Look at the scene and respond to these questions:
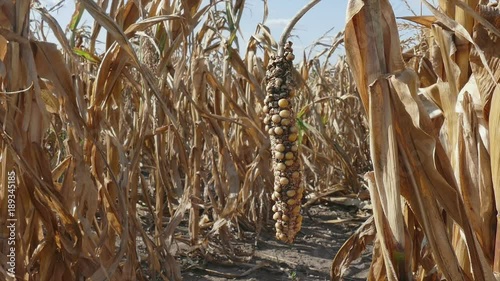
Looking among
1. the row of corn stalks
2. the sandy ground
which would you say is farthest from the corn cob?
the sandy ground

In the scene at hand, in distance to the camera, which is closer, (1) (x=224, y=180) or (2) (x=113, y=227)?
(2) (x=113, y=227)

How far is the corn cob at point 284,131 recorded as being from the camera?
3.75ft

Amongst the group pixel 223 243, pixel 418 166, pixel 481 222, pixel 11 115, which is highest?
pixel 11 115

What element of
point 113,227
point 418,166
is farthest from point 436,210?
point 113,227

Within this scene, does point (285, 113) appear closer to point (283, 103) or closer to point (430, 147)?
point (283, 103)

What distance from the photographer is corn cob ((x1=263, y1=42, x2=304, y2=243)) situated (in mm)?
1144

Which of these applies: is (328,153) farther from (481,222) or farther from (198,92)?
(481,222)

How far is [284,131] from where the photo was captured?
1187mm

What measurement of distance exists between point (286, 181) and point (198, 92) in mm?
1595

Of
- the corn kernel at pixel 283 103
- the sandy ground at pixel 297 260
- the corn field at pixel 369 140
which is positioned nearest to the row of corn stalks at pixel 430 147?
the corn field at pixel 369 140

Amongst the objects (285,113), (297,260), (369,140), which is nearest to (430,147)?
(285,113)

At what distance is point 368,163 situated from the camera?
5.46 metres

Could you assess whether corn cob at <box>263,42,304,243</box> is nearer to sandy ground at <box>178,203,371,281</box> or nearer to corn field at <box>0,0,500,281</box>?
corn field at <box>0,0,500,281</box>

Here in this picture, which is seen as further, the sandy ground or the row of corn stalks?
the sandy ground
